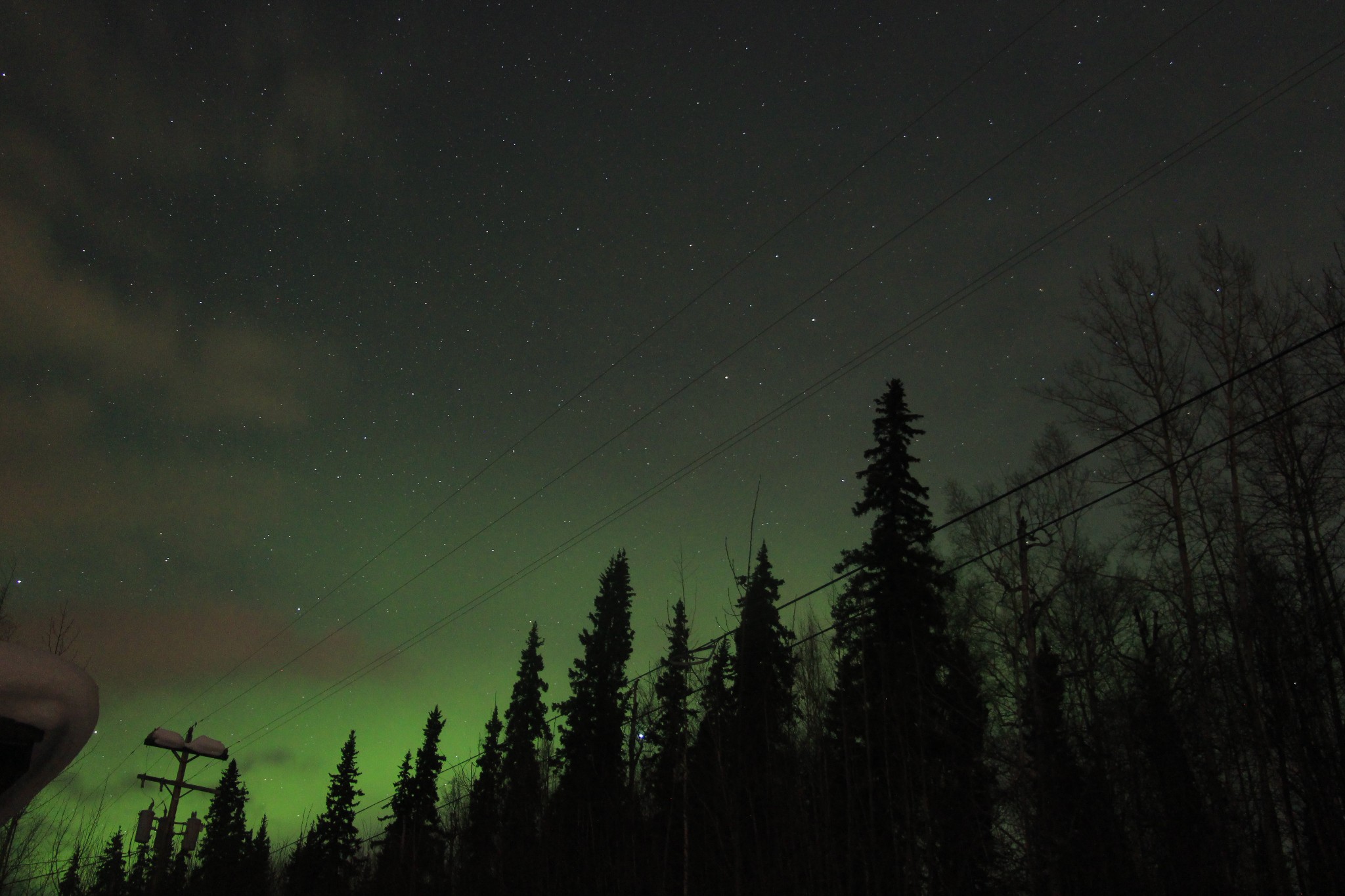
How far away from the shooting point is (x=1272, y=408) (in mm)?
16953

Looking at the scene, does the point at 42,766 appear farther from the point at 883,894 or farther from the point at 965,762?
the point at 965,762

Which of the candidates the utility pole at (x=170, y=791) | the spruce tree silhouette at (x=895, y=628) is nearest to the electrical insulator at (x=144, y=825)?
the utility pole at (x=170, y=791)

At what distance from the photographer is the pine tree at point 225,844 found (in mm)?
29578

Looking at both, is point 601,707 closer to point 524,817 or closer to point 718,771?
point 524,817

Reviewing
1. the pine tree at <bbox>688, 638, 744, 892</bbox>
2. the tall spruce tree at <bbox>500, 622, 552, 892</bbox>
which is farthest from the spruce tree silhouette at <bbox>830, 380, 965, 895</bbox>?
the tall spruce tree at <bbox>500, 622, 552, 892</bbox>

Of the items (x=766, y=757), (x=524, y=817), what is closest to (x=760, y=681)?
(x=524, y=817)

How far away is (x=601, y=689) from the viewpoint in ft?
122

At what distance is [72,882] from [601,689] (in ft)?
64.6

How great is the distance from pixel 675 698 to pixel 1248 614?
11773 mm

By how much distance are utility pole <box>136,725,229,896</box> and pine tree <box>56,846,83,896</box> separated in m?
1.55

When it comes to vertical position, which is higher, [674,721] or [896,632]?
[896,632]

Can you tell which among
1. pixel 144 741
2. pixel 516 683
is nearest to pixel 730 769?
pixel 144 741

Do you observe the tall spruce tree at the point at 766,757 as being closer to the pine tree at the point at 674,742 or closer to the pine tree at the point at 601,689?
the pine tree at the point at 674,742

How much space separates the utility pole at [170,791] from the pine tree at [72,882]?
155cm
